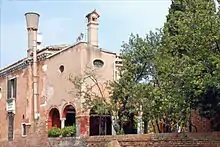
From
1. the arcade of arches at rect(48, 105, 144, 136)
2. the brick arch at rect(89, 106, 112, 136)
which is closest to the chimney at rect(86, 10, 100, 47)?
the arcade of arches at rect(48, 105, 144, 136)

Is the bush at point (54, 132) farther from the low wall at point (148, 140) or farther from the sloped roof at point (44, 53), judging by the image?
the sloped roof at point (44, 53)

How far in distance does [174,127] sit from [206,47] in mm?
7893

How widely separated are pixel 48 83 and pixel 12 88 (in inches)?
215

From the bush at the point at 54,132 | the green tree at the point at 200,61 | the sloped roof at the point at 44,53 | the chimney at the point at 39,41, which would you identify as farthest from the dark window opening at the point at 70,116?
the green tree at the point at 200,61

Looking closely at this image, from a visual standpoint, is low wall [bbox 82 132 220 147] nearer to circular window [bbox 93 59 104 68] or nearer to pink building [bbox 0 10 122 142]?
pink building [bbox 0 10 122 142]

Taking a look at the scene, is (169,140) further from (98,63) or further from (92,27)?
(92,27)

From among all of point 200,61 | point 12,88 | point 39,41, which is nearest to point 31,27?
point 39,41

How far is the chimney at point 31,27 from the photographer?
28047mm

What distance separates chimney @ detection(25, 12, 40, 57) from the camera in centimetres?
2805

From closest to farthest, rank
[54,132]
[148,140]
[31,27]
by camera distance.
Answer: [148,140]
[54,132]
[31,27]

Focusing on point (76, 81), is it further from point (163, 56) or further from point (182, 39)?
point (182, 39)

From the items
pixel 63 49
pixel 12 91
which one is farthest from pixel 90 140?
pixel 12 91

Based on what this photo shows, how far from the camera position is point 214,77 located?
1209 cm

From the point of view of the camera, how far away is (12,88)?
32.0m
